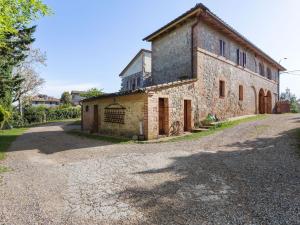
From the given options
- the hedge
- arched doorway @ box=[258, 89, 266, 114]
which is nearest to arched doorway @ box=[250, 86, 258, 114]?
arched doorway @ box=[258, 89, 266, 114]

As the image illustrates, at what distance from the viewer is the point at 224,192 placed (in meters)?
4.52

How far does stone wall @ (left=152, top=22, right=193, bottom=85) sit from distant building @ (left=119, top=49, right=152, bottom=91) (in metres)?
4.70

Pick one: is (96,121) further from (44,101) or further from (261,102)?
(44,101)

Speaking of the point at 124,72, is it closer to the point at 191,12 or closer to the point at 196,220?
the point at 191,12

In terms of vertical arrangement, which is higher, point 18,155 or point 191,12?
point 191,12

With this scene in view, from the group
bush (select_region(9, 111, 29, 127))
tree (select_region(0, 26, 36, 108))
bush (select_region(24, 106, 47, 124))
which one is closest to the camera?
tree (select_region(0, 26, 36, 108))

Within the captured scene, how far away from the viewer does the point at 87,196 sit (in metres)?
4.57

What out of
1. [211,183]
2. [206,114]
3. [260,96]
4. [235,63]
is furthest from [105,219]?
[260,96]

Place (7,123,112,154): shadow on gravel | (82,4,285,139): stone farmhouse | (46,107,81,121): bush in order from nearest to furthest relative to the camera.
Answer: (7,123,112,154): shadow on gravel → (82,4,285,139): stone farmhouse → (46,107,81,121): bush

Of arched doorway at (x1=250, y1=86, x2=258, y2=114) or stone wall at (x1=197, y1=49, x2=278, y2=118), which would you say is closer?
stone wall at (x1=197, y1=49, x2=278, y2=118)

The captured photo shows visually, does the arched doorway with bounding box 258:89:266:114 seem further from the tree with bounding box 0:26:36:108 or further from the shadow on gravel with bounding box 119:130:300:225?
the tree with bounding box 0:26:36:108

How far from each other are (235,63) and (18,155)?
55.7ft

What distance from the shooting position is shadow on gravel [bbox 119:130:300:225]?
11.7 ft

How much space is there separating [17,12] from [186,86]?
9170 mm
